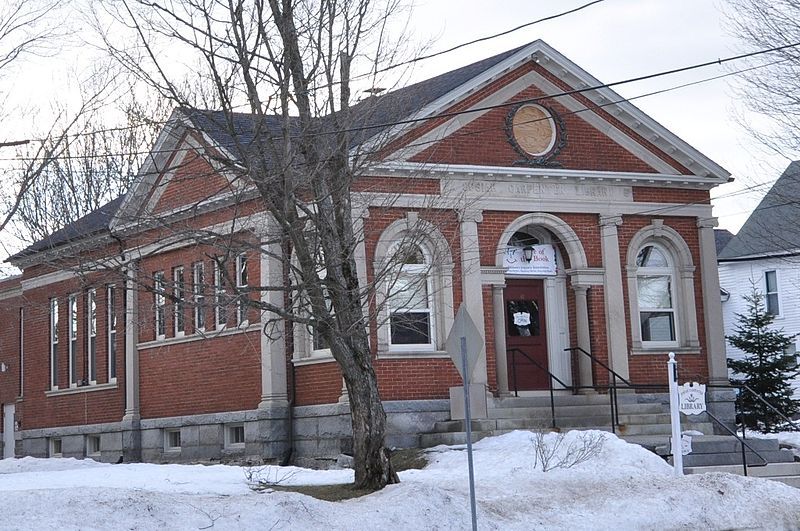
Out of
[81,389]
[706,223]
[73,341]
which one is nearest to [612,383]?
[706,223]

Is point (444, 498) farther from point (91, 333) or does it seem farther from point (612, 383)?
point (91, 333)

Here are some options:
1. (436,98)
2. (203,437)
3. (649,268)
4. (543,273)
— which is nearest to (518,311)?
(543,273)

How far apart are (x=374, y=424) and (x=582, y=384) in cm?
927

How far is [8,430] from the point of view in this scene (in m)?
35.9

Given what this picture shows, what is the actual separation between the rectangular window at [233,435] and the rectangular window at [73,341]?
7347 mm

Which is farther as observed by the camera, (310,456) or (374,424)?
(310,456)

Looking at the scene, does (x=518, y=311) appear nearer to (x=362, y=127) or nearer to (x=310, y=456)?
(x=310, y=456)

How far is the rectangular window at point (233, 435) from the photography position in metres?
24.9

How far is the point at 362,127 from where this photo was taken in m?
16.3

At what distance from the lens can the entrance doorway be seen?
35.4 m

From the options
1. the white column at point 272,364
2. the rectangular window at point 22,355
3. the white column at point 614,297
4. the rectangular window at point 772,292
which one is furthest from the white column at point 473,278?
the rectangular window at point 772,292

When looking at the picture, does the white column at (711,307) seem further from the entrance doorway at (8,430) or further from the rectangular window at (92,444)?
the entrance doorway at (8,430)

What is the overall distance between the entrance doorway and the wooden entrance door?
17601mm

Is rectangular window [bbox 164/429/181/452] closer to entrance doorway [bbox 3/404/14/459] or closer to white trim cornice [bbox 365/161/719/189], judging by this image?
white trim cornice [bbox 365/161/719/189]
